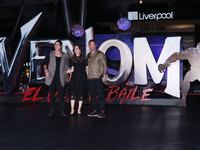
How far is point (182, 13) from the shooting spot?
47.4 feet

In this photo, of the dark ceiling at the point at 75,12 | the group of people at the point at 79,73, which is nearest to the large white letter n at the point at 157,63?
the group of people at the point at 79,73

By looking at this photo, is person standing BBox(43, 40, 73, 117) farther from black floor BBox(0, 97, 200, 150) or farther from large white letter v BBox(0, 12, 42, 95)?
large white letter v BBox(0, 12, 42, 95)

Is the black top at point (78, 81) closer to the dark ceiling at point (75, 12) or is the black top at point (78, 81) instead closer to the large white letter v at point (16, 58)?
the large white letter v at point (16, 58)

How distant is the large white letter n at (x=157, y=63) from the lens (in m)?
7.41

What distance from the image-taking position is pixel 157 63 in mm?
7508

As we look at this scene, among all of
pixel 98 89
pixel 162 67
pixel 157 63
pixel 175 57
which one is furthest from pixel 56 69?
pixel 175 57

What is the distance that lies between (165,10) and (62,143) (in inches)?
504

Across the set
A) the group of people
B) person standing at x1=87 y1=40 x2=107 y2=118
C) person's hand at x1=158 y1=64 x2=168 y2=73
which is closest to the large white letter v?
the group of people

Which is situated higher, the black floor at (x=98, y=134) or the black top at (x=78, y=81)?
the black top at (x=78, y=81)

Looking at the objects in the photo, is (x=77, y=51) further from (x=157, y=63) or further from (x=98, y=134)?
(x=157, y=63)

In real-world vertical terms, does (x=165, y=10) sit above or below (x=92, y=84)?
above

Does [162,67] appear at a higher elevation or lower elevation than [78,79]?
higher

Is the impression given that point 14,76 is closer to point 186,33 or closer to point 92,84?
point 92,84

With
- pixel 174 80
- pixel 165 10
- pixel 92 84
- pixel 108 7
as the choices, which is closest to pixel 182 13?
pixel 165 10
